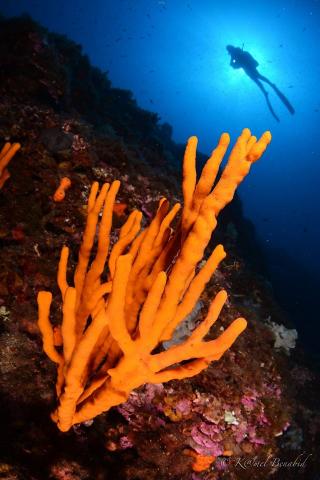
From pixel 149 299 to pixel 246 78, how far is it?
101m

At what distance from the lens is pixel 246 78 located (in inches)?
3514

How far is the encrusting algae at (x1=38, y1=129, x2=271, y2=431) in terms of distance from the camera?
133 centimetres

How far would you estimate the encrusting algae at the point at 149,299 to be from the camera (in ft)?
4.35

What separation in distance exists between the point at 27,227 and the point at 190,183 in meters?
2.68

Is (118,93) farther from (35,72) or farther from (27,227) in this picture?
(27,227)

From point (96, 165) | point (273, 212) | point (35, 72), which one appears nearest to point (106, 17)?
point (273, 212)

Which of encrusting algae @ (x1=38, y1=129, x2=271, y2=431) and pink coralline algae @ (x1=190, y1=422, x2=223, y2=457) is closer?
encrusting algae @ (x1=38, y1=129, x2=271, y2=431)

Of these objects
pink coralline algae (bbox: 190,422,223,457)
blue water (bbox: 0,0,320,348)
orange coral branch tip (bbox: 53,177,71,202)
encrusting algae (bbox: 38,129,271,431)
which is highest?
blue water (bbox: 0,0,320,348)

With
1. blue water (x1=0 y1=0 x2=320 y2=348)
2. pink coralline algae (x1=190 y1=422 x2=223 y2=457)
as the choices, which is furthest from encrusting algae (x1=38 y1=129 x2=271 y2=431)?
blue water (x1=0 y1=0 x2=320 y2=348)

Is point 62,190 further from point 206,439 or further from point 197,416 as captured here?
point 206,439

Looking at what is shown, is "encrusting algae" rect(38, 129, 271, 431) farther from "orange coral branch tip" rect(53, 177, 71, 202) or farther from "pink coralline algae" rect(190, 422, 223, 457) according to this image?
"orange coral branch tip" rect(53, 177, 71, 202)

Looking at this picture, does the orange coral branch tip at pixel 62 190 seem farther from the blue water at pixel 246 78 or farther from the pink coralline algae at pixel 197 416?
the blue water at pixel 246 78

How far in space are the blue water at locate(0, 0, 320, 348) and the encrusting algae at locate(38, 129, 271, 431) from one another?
615 inches

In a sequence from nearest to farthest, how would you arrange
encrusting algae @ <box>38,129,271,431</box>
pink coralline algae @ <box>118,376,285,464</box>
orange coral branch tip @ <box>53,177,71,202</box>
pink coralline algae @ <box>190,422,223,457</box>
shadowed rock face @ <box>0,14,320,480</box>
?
encrusting algae @ <box>38,129,271,431</box> → shadowed rock face @ <box>0,14,320,480</box> → pink coralline algae @ <box>118,376,285,464</box> → pink coralline algae @ <box>190,422,223,457</box> → orange coral branch tip @ <box>53,177,71,202</box>
